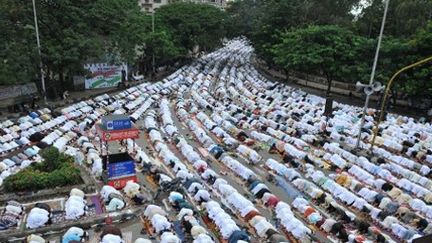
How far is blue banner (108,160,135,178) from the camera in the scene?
17.0 m

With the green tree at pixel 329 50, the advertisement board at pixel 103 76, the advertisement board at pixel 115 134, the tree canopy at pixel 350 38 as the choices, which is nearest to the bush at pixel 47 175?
the advertisement board at pixel 115 134

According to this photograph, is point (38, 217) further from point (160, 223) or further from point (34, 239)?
point (160, 223)

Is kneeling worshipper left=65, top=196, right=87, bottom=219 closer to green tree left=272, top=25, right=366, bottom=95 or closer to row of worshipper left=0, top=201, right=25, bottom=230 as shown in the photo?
row of worshipper left=0, top=201, right=25, bottom=230

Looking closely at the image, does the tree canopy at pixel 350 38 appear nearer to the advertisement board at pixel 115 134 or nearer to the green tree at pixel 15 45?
the advertisement board at pixel 115 134

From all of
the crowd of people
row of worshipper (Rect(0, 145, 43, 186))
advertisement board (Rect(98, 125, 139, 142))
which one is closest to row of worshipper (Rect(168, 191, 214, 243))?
the crowd of people

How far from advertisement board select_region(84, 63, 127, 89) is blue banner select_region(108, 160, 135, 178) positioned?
25575 mm

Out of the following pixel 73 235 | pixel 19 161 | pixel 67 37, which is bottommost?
pixel 19 161

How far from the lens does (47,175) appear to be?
15.9 meters

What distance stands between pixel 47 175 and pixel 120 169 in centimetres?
302

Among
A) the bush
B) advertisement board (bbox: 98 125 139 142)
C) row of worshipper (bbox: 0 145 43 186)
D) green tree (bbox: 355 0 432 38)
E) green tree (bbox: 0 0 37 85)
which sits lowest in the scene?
row of worshipper (bbox: 0 145 43 186)

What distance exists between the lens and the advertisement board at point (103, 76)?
41344 millimetres

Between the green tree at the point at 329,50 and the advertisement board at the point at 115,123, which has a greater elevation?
the green tree at the point at 329,50

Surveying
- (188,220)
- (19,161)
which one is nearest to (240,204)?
(188,220)

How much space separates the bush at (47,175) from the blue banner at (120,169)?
1.37 metres
